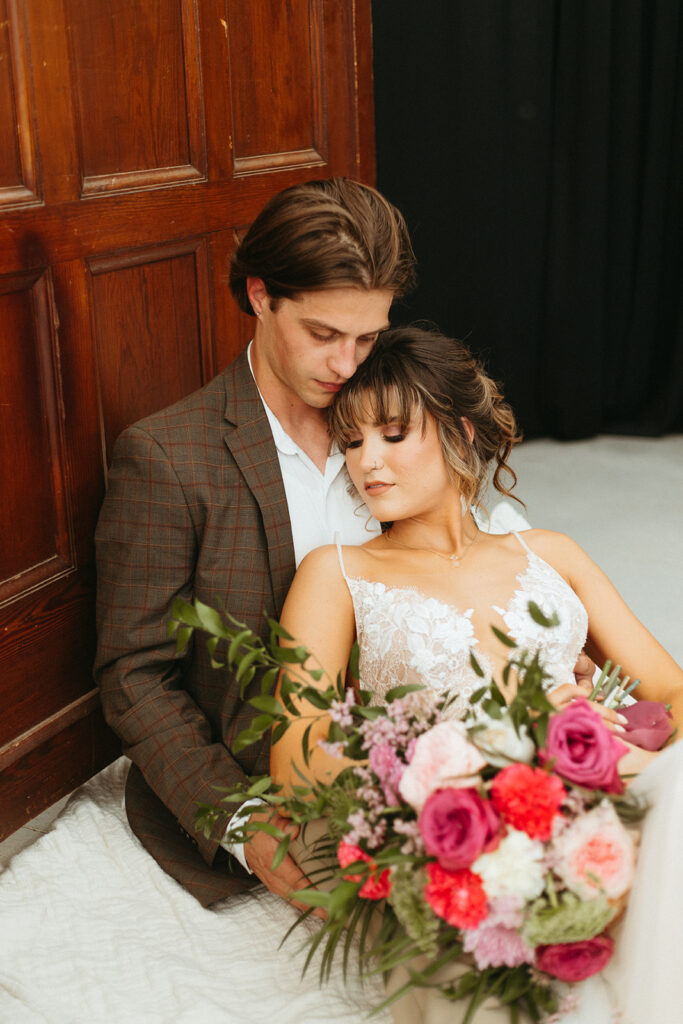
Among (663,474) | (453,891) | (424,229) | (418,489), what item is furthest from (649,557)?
(453,891)

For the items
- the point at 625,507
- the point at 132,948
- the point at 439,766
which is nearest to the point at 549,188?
the point at 625,507

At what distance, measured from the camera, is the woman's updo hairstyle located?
69.0 inches

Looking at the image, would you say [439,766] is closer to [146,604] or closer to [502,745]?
[502,745]

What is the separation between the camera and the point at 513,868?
1.08 meters

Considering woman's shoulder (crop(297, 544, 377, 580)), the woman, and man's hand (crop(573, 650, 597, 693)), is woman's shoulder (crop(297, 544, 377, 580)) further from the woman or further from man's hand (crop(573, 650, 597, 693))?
man's hand (crop(573, 650, 597, 693))

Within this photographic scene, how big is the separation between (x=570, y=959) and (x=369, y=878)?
23cm

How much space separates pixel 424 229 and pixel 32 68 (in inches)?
120

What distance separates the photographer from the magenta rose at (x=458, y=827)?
1071 millimetres

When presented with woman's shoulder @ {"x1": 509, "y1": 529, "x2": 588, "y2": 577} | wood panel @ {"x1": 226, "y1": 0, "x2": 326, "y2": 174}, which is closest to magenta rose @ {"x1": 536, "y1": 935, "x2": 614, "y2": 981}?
woman's shoulder @ {"x1": 509, "y1": 529, "x2": 588, "y2": 577}

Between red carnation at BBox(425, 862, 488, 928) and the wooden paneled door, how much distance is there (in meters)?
0.92

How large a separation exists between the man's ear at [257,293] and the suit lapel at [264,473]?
5.9 inches

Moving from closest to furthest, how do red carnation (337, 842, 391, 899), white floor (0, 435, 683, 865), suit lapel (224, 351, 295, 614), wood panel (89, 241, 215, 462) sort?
red carnation (337, 842, 391, 899) < suit lapel (224, 351, 295, 614) < wood panel (89, 241, 215, 462) < white floor (0, 435, 683, 865)

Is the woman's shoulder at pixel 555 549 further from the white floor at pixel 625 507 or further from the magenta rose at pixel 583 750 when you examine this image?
the white floor at pixel 625 507

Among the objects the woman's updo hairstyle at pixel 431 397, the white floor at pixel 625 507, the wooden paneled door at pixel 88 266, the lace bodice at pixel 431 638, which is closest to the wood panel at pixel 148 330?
the wooden paneled door at pixel 88 266
